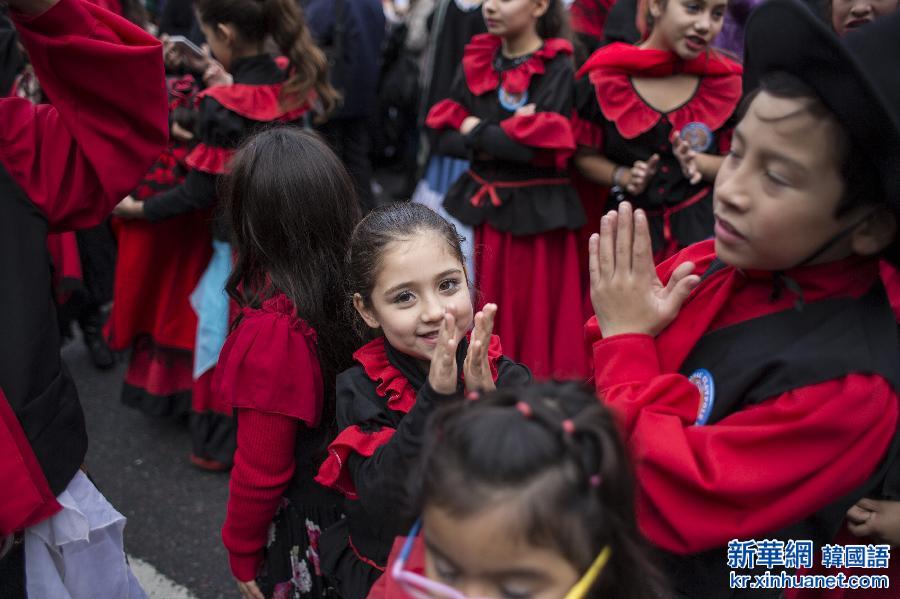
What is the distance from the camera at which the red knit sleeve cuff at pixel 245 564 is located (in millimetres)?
1846

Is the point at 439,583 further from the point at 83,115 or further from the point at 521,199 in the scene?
the point at 521,199

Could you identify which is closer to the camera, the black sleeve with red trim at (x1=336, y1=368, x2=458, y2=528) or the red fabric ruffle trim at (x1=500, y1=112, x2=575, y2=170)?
the black sleeve with red trim at (x1=336, y1=368, x2=458, y2=528)

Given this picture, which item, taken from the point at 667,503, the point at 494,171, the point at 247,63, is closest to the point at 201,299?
the point at 247,63

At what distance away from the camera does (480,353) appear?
129 centimetres

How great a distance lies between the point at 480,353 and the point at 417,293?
28 cm

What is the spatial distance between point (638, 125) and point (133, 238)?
215cm

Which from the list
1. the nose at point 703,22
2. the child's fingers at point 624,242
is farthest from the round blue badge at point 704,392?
the nose at point 703,22

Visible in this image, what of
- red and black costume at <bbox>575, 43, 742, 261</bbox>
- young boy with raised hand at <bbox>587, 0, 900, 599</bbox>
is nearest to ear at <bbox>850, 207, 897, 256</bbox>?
young boy with raised hand at <bbox>587, 0, 900, 599</bbox>

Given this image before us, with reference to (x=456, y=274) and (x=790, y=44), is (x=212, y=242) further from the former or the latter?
(x=790, y=44)

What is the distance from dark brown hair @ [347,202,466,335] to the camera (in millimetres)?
1561

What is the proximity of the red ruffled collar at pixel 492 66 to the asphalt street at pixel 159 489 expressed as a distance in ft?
6.54

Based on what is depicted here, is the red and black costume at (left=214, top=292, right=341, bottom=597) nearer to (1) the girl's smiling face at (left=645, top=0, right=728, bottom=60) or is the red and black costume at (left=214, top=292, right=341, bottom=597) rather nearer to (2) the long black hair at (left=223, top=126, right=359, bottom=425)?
(2) the long black hair at (left=223, top=126, right=359, bottom=425)

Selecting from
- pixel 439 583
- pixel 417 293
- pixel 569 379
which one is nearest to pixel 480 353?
pixel 569 379

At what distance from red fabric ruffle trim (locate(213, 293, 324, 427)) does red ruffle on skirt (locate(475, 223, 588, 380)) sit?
1.51m
